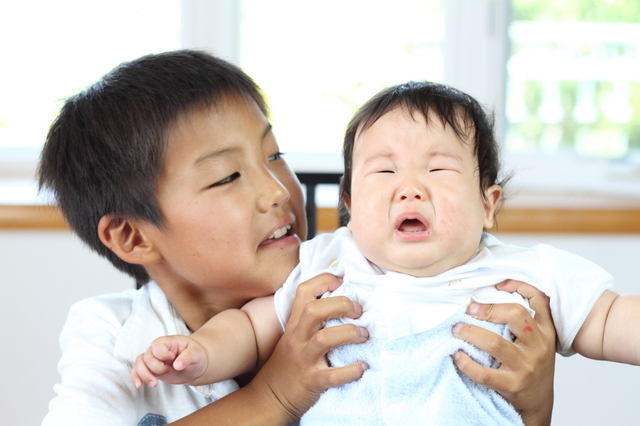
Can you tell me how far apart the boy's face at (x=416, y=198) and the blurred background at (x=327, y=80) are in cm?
122

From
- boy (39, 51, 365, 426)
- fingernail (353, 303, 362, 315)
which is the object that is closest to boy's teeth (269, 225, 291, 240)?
boy (39, 51, 365, 426)

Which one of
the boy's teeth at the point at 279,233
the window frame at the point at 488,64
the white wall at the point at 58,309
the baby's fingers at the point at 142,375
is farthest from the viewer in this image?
the window frame at the point at 488,64

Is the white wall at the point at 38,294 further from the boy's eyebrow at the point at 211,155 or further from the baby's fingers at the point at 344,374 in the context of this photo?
the baby's fingers at the point at 344,374

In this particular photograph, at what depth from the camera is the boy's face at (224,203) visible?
1.05 m

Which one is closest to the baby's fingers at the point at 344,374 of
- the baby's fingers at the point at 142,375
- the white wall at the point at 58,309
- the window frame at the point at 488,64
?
the baby's fingers at the point at 142,375

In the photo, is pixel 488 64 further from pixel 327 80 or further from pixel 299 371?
pixel 299 371

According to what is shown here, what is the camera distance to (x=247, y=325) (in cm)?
107

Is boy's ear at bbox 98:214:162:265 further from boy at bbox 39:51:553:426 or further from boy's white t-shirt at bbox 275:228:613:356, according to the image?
boy's white t-shirt at bbox 275:228:613:356

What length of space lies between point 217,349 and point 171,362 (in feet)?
0.30

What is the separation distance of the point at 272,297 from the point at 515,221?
1.30 meters

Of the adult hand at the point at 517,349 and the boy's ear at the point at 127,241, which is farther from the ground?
the boy's ear at the point at 127,241

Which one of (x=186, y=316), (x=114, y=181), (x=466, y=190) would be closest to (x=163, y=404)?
(x=186, y=316)

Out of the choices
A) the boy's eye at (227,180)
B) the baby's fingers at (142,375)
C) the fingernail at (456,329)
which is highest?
the boy's eye at (227,180)

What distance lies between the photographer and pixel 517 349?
91 cm
